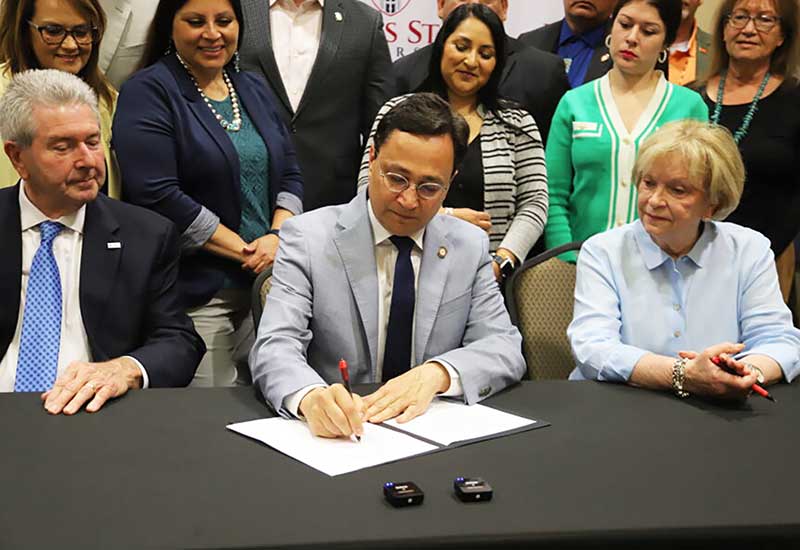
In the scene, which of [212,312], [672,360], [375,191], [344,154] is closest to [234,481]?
[375,191]

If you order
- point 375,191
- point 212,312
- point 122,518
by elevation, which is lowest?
point 212,312

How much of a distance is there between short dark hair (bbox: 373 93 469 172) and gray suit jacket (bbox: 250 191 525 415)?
0.18 meters

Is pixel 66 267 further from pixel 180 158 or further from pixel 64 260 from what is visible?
pixel 180 158

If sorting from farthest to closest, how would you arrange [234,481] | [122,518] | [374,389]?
[374,389], [234,481], [122,518]

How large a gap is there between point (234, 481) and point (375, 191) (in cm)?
90

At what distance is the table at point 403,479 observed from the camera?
4.66 feet

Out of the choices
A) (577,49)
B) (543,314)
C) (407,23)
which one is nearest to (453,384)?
(543,314)

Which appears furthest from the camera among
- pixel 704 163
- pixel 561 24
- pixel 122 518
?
pixel 561 24

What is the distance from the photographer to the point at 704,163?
2451 mm

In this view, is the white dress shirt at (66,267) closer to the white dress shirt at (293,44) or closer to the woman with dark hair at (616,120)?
the white dress shirt at (293,44)

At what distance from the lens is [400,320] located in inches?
90.6

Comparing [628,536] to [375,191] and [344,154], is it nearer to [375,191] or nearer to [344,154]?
[375,191]

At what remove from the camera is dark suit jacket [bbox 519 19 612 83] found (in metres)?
3.78

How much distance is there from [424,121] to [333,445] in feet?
2.75
